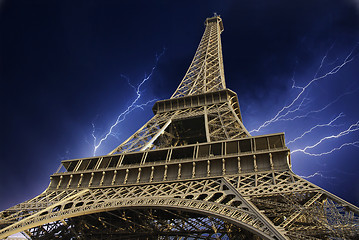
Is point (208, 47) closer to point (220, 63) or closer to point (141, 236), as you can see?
point (220, 63)

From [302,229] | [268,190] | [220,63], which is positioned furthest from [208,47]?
[302,229]

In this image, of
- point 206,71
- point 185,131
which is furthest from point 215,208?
point 206,71

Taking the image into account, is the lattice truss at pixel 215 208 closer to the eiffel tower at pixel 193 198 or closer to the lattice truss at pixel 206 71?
the eiffel tower at pixel 193 198

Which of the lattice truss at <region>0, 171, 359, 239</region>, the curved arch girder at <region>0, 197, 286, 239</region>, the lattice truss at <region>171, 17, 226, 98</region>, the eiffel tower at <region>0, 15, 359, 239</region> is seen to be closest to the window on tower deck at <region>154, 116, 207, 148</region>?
the eiffel tower at <region>0, 15, 359, 239</region>

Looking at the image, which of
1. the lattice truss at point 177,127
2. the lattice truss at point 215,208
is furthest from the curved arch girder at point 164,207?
the lattice truss at point 177,127

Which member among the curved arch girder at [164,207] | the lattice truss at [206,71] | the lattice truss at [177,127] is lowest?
the curved arch girder at [164,207]

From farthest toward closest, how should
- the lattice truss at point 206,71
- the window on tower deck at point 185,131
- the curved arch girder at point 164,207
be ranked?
1. the lattice truss at point 206,71
2. the window on tower deck at point 185,131
3. the curved arch girder at point 164,207
